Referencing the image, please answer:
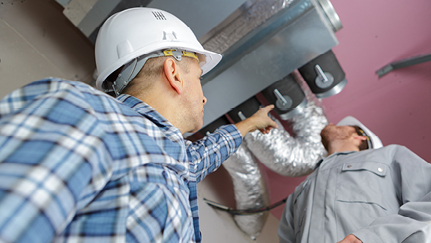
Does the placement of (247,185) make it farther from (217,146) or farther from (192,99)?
(192,99)

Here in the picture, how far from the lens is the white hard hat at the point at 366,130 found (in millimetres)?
1313

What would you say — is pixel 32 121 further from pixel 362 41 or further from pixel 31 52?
pixel 362 41

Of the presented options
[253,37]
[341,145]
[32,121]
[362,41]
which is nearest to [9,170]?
[32,121]

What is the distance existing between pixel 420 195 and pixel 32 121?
1007 millimetres

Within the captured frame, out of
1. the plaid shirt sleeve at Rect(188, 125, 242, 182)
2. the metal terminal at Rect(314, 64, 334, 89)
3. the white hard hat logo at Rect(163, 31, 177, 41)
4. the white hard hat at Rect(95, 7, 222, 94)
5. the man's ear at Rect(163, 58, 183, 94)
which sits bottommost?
the metal terminal at Rect(314, 64, 334, 89)

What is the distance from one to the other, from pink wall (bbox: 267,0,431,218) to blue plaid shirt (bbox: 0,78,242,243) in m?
1.20

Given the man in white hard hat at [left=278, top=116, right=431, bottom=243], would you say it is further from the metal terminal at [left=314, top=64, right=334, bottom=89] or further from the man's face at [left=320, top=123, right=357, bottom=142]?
the metal terminal at [left=314, top=64, right=334, bottom=89]

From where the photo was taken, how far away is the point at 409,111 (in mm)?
1424

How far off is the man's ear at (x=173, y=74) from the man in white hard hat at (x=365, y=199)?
1.80 feet

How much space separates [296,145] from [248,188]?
336 mm

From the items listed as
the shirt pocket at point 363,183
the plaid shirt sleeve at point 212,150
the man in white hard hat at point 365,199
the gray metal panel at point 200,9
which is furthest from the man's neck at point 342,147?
the gray metal panel at point 200,9

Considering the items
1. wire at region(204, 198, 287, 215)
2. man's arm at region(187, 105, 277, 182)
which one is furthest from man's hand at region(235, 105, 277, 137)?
wire at region(204, 198, 287, 215)

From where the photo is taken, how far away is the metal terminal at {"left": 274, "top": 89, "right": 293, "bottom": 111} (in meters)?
1.22

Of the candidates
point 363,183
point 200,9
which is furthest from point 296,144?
point 200,9
